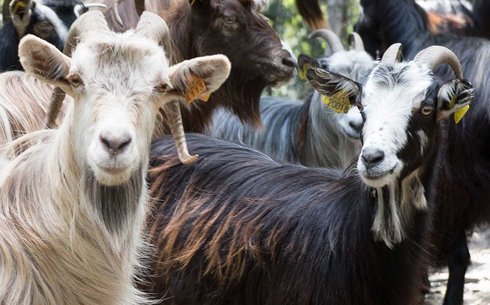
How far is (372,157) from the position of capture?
217 inches

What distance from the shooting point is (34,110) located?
270 inches

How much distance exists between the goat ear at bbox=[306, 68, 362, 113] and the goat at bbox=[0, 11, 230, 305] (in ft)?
4.56

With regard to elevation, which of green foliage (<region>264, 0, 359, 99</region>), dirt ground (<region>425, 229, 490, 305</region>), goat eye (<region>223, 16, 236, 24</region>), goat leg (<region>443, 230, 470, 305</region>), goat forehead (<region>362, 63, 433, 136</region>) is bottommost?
dirt ground (<region>425, 229, 490, 305</region>)

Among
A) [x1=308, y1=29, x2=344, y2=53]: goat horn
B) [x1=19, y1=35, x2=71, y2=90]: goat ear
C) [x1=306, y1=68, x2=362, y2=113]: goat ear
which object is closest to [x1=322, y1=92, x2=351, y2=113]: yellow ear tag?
[x1=306, y1=68, x2=362, y2=113]: goat ear

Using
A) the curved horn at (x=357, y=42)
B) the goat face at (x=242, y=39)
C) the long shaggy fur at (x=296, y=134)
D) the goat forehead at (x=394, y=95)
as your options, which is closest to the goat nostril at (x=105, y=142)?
the goat forehead at (x=394, y=95)

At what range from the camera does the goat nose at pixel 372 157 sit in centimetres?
551

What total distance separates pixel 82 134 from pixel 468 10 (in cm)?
594

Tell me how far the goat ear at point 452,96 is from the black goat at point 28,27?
2.90m

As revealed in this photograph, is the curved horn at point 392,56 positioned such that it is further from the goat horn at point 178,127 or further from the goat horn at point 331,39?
the goat horn at point 331,39

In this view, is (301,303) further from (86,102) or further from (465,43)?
(465,43)

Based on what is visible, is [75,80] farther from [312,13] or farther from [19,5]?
[312,13]

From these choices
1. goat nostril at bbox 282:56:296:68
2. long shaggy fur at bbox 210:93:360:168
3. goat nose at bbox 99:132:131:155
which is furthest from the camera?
long shaggy fur at bbox 210:93:360:168

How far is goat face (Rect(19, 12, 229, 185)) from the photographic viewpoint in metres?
4.52

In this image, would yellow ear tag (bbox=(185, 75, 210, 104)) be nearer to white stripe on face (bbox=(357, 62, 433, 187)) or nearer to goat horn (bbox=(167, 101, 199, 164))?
goat horn (bbox=(167, 101, 199, 164))
